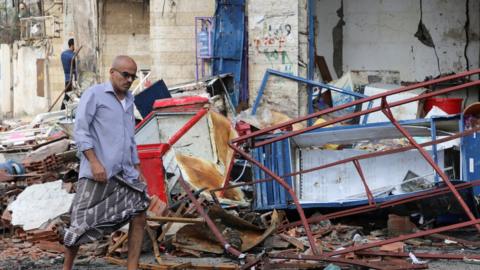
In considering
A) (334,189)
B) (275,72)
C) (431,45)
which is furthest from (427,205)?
(431,45)

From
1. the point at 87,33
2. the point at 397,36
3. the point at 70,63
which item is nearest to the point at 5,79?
the point at 87,33

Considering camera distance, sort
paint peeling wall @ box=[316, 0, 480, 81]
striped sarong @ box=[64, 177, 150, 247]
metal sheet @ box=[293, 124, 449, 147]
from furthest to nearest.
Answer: paint peeling wall @ box=[316, 0, 480, 81] < metal sheet @ box=[293, 124, 449, 147] < striped sarong @ box=[64, 177, 150, 247]

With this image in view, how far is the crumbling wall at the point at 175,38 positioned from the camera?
12836mm

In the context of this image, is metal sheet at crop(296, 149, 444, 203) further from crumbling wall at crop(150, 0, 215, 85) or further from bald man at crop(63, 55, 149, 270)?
crumbling wall at crop(150, 0, 215, 85)

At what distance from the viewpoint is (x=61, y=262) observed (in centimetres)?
670

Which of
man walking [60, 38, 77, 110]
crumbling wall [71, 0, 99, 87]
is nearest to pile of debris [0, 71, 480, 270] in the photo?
man walking [60, 38, 77, 110]

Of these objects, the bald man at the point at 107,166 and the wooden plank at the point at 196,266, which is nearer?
the bald man at the point at 107,166

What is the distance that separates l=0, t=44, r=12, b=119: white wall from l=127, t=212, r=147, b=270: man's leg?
18492mm

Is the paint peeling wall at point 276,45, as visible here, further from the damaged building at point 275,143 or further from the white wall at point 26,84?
the white wall at point 26,84

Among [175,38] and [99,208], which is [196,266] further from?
[175,38]

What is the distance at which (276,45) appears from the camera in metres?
11.2

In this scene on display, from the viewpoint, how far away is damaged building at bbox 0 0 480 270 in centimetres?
654

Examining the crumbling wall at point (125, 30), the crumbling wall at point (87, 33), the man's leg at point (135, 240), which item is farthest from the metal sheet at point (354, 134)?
the crumbling wall at point (125, 30)

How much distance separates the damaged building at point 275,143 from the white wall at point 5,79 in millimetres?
9191
